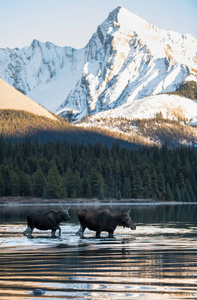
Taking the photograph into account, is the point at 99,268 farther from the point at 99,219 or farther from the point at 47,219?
the point at 47,219

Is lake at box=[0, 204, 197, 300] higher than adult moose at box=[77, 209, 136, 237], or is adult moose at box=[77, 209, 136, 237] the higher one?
adult moose at box=[77, 209, 136, 237]

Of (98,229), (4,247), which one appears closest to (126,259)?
(4,247)

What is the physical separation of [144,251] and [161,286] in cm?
1201

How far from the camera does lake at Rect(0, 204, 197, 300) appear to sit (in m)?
21.7

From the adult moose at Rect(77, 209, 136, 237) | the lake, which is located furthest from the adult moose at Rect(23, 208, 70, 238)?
the lake

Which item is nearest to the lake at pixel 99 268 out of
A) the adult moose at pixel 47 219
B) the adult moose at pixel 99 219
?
the adult moose at pixel 99 219

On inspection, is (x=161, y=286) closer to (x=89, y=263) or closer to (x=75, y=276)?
(x=75, y=276)

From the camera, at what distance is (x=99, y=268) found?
27.5 meters

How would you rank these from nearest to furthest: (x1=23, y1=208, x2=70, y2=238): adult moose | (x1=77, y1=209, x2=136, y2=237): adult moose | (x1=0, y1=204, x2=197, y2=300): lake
A: (x1=0, y1=204, x2=197, y2=300): lake
(x1=77, y1=209, x2=136, y2=237): adult moose
(x1=23, y1=208, x2=70, y2=238): adult moose

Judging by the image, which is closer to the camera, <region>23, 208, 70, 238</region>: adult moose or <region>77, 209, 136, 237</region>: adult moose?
<region>77, 209, 136, 237</region>: adult moose

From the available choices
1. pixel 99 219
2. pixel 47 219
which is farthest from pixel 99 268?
pixel 47 219

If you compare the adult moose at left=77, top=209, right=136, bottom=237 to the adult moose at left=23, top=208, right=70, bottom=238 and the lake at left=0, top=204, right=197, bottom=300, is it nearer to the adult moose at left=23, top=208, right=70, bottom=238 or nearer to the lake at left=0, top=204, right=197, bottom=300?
the lake at left=0, top=204, right=197, bottom=300

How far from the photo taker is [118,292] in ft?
70.8

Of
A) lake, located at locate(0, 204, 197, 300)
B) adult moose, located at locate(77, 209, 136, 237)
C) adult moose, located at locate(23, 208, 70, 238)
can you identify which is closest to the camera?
lake, located at locate(0, 204, 197, 300)
